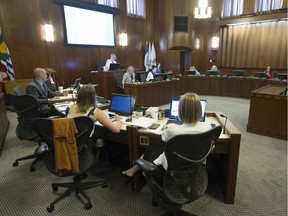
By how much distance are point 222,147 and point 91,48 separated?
6.81 metres

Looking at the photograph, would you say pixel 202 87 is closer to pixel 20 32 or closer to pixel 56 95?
pixel 56 95

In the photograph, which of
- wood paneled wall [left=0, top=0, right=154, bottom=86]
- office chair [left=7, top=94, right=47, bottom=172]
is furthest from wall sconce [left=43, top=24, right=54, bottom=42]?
office chair [left=7, top=94, right=47, bottom=172]

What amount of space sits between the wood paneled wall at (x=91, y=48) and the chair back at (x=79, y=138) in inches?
204

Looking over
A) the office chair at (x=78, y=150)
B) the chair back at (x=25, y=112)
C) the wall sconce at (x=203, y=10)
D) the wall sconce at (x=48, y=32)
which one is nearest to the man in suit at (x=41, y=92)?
the chair back at (x=25, y=112)

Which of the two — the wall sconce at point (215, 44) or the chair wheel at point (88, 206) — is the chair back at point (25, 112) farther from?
the wall sconce at point (215, 44)

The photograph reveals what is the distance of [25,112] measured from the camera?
2576 millimetres

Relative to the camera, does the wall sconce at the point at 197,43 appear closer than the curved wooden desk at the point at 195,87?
No

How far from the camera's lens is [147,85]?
5730mm

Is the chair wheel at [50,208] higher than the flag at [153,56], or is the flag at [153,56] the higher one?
the flag at [153,56]

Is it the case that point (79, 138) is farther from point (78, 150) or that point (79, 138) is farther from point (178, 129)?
point (178, 129)

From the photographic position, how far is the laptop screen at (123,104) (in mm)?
2627

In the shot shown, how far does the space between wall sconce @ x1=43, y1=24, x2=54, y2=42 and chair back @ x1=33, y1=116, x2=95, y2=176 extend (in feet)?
17.7

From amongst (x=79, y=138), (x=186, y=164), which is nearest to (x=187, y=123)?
(x=186, y=164)

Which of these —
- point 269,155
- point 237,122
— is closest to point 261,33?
point 237,122
